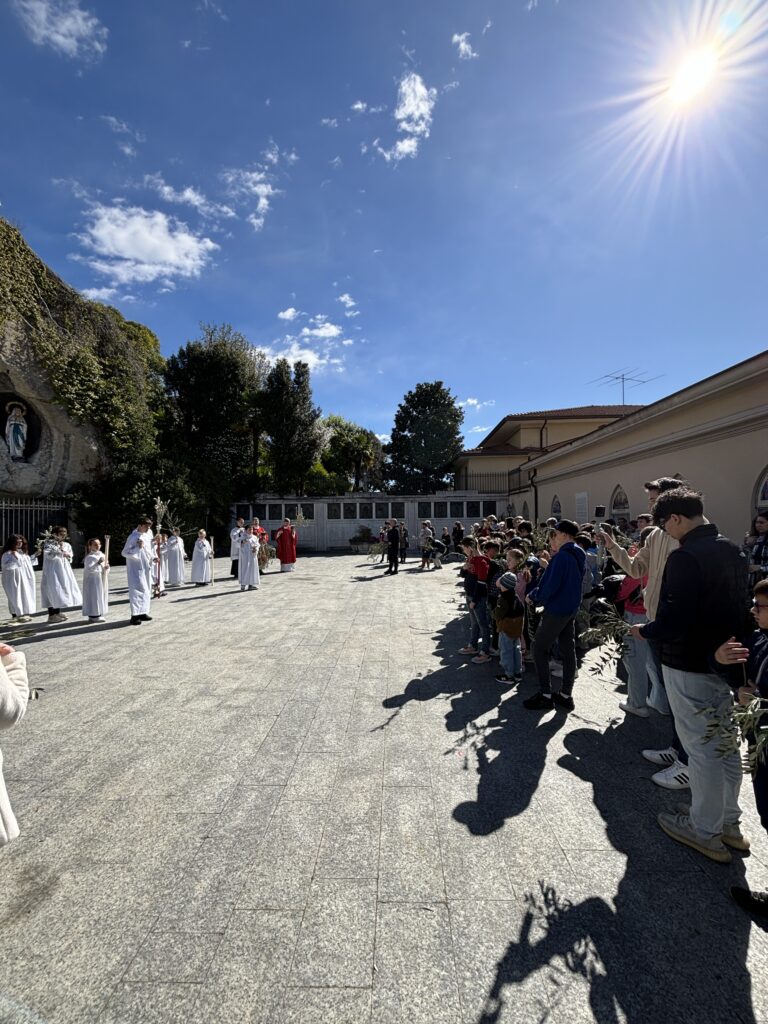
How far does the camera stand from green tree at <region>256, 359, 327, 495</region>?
96.6 ft

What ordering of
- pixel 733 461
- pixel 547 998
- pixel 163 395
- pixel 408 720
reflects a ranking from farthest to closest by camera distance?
pixel 163 395 < pixel 733 461 < pixel 408 720 < pixel 547 998

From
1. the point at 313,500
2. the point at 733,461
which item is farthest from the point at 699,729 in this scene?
the point at 313,500

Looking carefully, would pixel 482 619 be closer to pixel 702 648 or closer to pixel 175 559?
pixel 702 648

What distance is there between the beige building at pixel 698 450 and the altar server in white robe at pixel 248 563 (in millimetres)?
10581

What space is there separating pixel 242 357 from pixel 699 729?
30.2 m

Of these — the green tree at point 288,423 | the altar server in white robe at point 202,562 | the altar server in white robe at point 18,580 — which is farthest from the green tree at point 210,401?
the altar server in white robe at point 18,580

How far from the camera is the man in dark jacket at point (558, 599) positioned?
445cm

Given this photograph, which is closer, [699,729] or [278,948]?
[278,948]

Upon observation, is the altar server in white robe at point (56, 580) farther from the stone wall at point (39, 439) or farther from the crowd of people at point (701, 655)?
the stone wall at point (39, 439)

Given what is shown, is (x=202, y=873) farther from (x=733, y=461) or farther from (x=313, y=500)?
(x=313, y=500)

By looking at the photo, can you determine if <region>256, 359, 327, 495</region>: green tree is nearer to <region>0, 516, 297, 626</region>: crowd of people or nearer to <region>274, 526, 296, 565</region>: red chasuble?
<region>274, 526, 296, 565</region>: red chasuble

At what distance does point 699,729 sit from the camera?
103 inches

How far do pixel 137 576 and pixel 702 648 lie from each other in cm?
910

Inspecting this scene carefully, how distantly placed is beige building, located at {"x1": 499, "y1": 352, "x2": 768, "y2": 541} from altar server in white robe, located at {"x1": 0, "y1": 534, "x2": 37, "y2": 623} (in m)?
13.8
